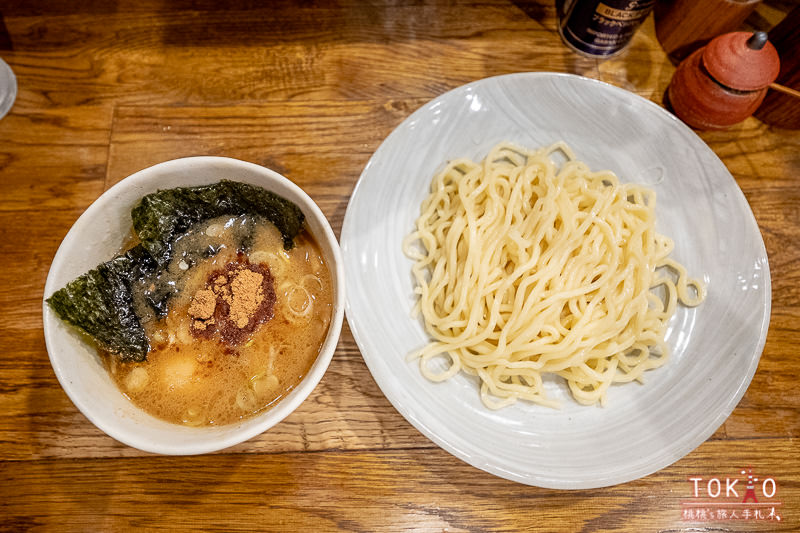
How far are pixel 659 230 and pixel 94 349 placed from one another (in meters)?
1.86

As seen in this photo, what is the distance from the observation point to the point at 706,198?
6.33 feet

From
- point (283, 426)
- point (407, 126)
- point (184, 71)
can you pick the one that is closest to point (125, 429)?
point (283, 426)

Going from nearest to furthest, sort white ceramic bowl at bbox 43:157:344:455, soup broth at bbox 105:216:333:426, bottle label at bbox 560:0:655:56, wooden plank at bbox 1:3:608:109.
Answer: white ceramic bowl at bbox 43:157:344:455 → soup broth at bbox 105:216:333:426 → bottle label at bbox 560:0:655:56 → wooden plank at bbox 1:3:608:109

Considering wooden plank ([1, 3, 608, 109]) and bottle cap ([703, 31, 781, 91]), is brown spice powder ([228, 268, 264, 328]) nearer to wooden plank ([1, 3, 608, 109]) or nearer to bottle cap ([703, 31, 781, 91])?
wooden plank ([1, 3, 608, 109])

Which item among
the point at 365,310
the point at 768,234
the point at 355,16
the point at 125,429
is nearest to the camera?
the point at 125,429

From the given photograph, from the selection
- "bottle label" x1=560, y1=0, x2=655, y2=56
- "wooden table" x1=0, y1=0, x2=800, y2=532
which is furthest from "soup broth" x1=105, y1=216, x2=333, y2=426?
"bottle label" x1=560, y1=0, x2=655, y2=56

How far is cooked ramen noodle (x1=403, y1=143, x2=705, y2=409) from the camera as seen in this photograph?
1771 millimetres

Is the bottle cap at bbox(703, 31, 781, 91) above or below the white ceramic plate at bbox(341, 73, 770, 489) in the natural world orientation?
above

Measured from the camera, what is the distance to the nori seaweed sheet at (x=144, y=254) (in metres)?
1.32

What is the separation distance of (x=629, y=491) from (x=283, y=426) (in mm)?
1183

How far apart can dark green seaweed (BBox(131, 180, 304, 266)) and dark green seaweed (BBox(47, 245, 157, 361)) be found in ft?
0.18

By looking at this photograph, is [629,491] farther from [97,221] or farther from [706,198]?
[97,221]

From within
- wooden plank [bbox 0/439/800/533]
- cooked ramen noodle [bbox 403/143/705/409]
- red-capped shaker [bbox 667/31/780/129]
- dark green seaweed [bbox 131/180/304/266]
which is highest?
red-capped shaker [bbox 667/31/780/129]

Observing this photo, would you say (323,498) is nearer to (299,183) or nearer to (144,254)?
(144,254)
